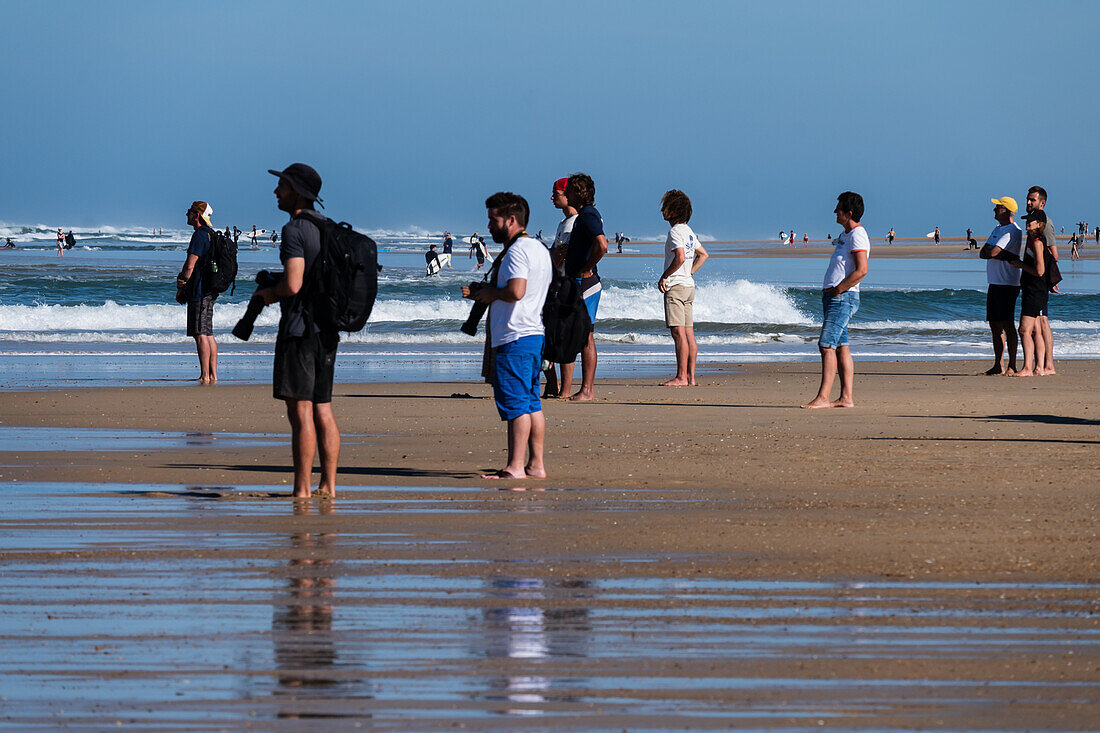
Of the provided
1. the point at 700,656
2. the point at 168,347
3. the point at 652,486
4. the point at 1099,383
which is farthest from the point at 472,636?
the point at 168,347

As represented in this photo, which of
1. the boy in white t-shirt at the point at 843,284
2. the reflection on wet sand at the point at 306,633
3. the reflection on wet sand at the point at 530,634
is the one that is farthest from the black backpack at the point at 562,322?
the reflection on wet sand at the point at 530,634

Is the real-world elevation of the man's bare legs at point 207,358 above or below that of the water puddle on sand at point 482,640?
above

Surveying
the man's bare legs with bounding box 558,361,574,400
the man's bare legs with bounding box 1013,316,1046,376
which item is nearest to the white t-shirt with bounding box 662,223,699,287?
the man's bare legs with bounding box 558,361,574,400

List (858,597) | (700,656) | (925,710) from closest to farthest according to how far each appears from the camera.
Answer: (925,710) → (700,656) → (858,597)

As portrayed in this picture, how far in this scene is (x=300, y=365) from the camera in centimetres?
638

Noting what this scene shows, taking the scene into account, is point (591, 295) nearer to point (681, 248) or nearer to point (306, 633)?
point (681, 248)

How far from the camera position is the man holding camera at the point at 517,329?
7.09 metres

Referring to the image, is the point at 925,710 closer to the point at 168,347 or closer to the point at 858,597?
the point at 858,597

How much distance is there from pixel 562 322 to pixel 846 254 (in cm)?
263

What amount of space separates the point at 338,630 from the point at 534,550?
1.31 m

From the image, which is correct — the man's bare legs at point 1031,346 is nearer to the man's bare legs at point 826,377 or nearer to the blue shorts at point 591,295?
the man's bare legs at point 826,377

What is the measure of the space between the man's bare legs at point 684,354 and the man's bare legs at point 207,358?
4.13 metres

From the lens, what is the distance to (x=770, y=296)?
30.1m

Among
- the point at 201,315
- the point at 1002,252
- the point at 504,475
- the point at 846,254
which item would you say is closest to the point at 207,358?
the point at 201,315
